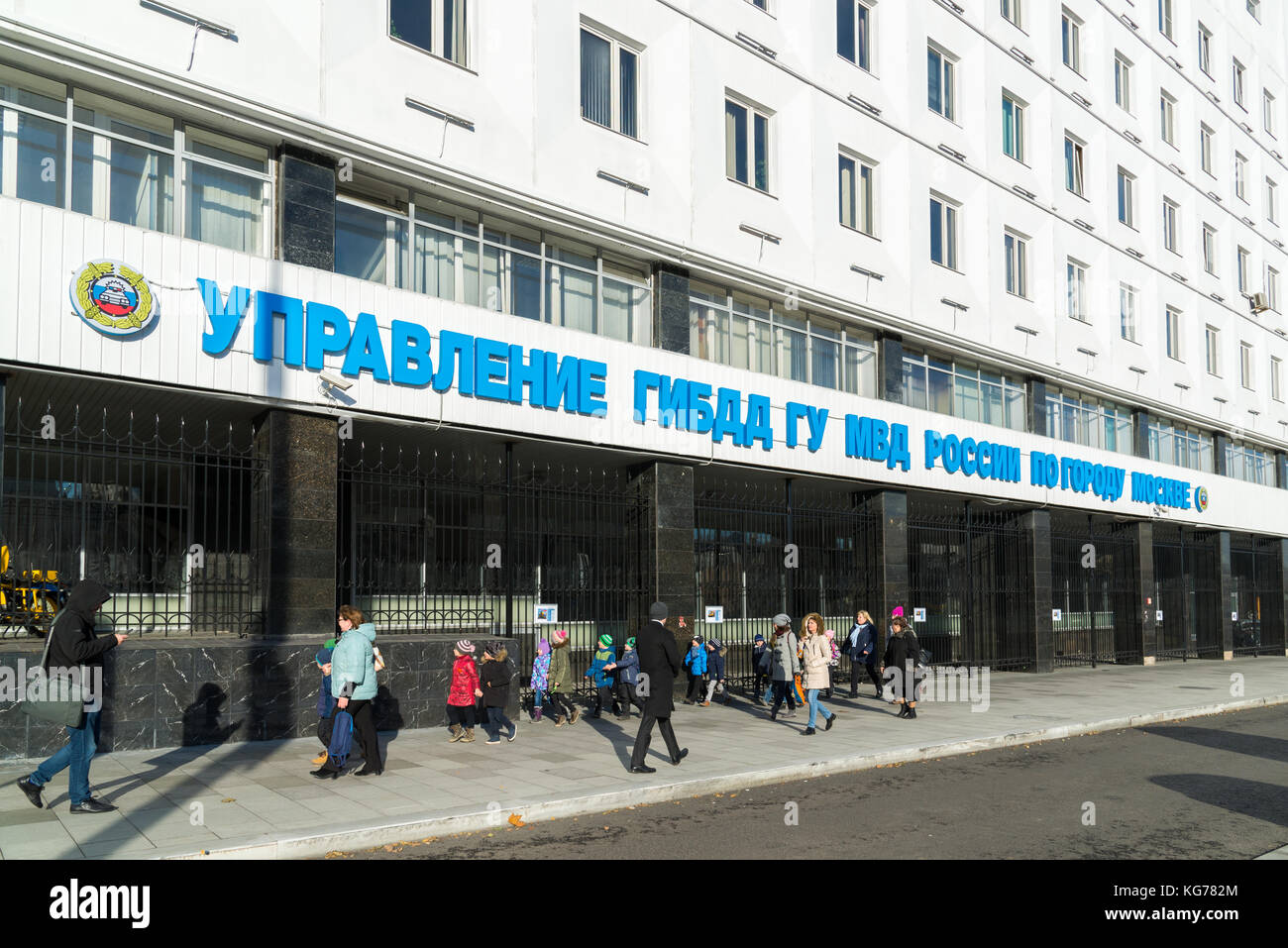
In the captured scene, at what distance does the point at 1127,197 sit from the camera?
3256cm

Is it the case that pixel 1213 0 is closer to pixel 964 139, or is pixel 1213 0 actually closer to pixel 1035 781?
pixel 964 139

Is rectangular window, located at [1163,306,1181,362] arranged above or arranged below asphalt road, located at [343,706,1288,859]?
above

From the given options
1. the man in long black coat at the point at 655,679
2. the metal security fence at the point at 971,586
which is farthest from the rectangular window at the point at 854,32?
the man in long black coat at the point at 655,679

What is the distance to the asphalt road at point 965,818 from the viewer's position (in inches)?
312

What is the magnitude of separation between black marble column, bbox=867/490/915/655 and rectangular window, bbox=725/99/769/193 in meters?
7.27

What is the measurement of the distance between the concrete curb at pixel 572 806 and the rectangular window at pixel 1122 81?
24504mm

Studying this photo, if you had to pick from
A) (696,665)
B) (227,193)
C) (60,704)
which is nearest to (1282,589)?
(696,665)

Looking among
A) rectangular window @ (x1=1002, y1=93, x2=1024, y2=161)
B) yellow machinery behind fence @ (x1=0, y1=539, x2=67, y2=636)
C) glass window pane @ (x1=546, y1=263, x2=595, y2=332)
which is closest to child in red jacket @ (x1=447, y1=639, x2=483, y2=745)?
yellow machinery behind fence @ (x1=0, y1=539, x2=67, y2=636)

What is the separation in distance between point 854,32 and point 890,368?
7.39m

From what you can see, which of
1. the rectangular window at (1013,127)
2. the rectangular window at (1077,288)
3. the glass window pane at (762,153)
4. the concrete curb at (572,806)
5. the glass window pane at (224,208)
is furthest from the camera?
the rectangular window at (1077,288)

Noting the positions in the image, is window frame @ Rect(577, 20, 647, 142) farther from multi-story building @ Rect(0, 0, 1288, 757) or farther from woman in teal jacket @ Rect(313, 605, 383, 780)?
woman in teal jacket @ Rect(313, 605, 383, 780)

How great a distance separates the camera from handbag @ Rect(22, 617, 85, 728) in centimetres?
832

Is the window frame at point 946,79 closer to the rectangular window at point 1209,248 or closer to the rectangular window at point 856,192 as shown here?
the rectangular window at point 856,192

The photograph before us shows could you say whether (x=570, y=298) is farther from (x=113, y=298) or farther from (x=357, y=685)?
(x=357, y=685)
